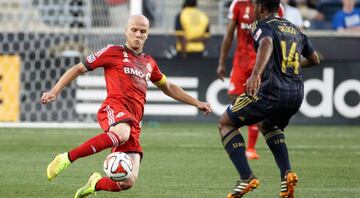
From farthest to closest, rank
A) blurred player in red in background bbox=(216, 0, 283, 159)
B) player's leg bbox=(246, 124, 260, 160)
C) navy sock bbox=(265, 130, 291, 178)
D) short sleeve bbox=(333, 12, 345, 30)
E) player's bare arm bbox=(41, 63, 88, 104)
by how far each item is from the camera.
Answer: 1. short sleeve bbox=(333, 12, 345, 30)
2. player's leg bbox=(246, 124, 260, 160)
3. blurred player in red in background bbox=(216, 0, 283, 159)
4. navy sock bbox=(265, 130, 291, 178)
5. player's bare arm bbox=(41, 63, 88, 104)

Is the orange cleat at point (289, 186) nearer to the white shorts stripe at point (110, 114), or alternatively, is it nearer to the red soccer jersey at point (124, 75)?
the red soccer jersey at point (124, 75)

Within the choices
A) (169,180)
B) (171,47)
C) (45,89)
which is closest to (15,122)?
(45,89)

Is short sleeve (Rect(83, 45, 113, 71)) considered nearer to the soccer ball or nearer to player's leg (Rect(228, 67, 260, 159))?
the soccer ball

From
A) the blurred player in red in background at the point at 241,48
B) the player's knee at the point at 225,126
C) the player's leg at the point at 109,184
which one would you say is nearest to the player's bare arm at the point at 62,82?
the player's leg at the point at 109,184

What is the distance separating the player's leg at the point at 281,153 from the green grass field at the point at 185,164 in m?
0.39

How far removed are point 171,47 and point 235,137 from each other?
32.1 ft

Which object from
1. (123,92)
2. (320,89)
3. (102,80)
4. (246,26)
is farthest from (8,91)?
(123,92)

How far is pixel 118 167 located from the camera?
730 centimetres

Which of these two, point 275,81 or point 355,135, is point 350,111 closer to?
point 355,135

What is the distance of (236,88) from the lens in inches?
461

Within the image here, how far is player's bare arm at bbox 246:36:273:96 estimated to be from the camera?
7617 millimetres

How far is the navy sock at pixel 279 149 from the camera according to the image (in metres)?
8.12

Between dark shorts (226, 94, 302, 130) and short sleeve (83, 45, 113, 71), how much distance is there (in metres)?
1.15

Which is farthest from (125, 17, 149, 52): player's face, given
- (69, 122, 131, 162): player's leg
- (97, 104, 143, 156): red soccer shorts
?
(69, 122, 131, 162): player's leg
